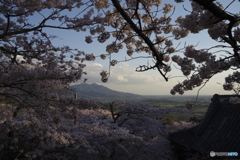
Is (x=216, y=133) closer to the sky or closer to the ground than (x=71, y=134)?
closer to the ground

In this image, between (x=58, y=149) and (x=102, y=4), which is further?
(x=58, y=149)

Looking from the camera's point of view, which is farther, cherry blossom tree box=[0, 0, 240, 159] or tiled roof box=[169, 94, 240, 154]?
tiled roof box=[169, 94, 240, 154]

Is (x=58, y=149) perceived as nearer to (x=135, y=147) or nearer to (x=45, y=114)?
(x=45, y=114)

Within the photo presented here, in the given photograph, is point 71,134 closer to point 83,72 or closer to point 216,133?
point 83,72

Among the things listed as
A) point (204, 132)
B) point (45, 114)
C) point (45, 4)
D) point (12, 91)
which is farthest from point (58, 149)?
point (204, 132)

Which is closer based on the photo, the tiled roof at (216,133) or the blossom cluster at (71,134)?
the blossom cluster at (71,134)

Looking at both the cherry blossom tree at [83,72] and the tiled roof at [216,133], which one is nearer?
the cherry blossom tree at [83,72]

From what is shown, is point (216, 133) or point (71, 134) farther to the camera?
point (216, 133)

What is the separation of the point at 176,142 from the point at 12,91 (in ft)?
23.5

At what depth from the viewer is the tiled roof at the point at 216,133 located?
712 cm

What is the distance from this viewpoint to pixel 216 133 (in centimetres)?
803

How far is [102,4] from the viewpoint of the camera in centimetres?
520

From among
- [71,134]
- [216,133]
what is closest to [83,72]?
[71,134]

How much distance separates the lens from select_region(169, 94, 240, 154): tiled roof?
280 inches
